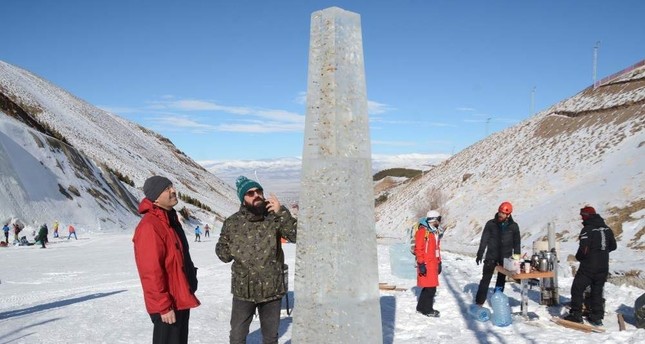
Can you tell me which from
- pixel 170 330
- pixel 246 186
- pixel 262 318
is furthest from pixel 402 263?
pixel 170 330

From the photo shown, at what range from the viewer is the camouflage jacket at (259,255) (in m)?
4.66

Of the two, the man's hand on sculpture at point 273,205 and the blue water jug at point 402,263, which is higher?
the man's hand on sculpture at point 273,205

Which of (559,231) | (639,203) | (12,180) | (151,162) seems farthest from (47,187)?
(151,162)

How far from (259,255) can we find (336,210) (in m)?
1.71

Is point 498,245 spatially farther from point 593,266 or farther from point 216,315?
point 216,315

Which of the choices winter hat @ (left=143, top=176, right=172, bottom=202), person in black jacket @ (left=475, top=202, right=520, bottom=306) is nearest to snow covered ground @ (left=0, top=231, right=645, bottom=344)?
person in black jacket @ (left=475, top=202, right=520, bottom=306)

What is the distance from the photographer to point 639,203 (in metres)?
22.2

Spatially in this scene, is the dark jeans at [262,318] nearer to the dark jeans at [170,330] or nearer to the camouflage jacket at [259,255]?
the camouflage jacket at [259,255]

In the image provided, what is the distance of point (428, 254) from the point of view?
845 centimetres

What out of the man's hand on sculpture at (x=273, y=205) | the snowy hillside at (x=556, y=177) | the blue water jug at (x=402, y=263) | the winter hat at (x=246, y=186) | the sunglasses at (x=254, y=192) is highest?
the snowy hillside at (x=556, y=177)

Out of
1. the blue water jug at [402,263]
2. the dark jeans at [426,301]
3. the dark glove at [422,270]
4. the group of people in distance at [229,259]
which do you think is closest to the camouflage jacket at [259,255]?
the group of people in distance at [229,259]

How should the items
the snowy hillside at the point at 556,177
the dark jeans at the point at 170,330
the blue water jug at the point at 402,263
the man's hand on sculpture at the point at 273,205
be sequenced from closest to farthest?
1. the dark jeans at the point at 170,330
2. the man's hand on sculpture at the point at 273,205
3. the blue water jug at the point at 402,263
4. the snowy hillside at the point at 556,177

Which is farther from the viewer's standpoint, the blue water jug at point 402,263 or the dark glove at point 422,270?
the blue water jug at point 402,263

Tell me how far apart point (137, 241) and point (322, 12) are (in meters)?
2.30
